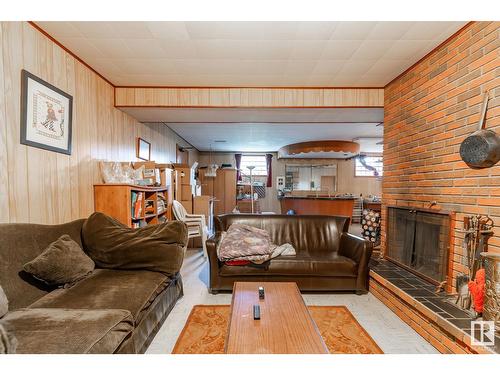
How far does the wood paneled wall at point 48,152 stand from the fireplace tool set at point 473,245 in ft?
11.5

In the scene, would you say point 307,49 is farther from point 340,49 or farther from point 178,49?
point 178,49

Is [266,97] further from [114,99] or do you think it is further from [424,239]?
[424,239]

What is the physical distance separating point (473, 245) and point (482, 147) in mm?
749

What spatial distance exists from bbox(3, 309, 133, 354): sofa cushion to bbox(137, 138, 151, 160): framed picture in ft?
9.47

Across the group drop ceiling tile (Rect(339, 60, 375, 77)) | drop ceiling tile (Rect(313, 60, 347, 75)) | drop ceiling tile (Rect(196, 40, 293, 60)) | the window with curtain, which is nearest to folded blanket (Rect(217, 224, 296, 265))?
drop ceiling tile (Rect(196, 40, 293, 60))

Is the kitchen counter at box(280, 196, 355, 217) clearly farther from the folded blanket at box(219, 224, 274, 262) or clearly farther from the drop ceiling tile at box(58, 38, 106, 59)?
the drop ceiling tile at box(58, 38, 106, 59)

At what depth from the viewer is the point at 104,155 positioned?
2947mm

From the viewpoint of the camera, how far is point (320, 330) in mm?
1916

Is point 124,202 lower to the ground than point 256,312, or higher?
higher

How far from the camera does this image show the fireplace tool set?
1.75 metres

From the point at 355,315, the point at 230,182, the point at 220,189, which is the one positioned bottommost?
the point at 355,315

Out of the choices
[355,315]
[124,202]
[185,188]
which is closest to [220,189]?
[185,188]

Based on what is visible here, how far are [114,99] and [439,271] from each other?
425cm
